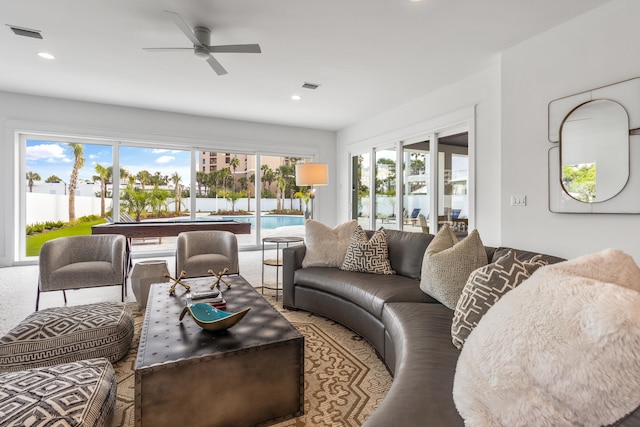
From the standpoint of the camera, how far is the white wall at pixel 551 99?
2664mm

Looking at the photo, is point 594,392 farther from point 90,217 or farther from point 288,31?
point 90,217

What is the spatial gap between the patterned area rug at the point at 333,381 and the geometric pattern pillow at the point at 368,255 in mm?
546

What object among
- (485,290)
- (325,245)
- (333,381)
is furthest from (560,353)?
(325,245)

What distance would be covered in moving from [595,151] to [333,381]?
9.40 feet

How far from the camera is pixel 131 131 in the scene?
5785mm

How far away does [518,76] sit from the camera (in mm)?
3443

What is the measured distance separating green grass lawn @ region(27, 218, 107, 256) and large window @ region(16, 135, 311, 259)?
0.01 metres

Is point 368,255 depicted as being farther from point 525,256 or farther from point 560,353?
point 560,353

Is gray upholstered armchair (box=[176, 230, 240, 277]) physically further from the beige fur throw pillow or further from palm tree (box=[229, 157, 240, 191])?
the beige fur throw pillow

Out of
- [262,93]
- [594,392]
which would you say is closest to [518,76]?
[262,93]

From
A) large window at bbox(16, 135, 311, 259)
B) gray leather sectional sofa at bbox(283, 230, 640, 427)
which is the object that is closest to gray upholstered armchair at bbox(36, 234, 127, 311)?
gray leather sectional sofa at bbox(283, 230, 640, 427)

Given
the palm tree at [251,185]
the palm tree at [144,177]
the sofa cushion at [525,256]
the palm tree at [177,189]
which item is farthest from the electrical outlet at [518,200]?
the palm tree at [144,177]

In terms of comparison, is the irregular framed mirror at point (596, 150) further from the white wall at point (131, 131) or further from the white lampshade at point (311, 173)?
the white wall at point (131, 131)

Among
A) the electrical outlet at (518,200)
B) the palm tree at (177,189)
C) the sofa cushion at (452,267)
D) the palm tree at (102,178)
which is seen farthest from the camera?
the palm tree at (177,189)
